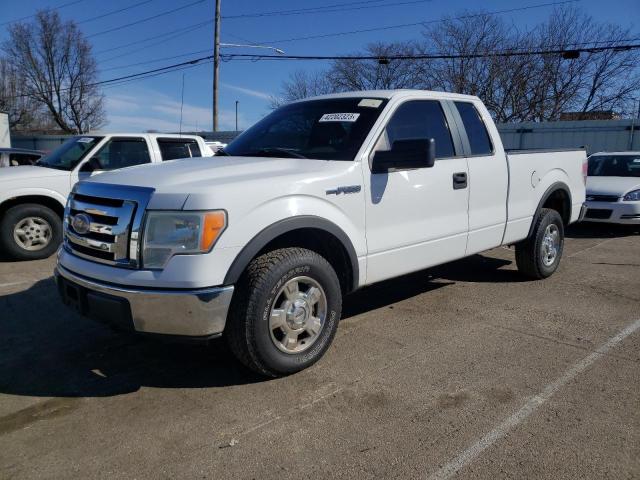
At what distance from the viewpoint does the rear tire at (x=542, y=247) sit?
5914 mm

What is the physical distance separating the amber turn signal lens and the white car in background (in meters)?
8.90

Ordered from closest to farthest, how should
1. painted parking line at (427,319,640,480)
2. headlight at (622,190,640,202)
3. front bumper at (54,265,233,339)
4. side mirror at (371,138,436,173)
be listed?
painted parking line at (427,319,640,480)
front bumper at (54,265,233,339)
side mirror at (371,138,436,173)
headlight at (622,190,640,202)

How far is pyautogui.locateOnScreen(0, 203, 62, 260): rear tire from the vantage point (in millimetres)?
7207

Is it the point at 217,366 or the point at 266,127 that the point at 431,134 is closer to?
the point at 266,127

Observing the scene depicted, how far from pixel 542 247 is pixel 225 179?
13.5ft

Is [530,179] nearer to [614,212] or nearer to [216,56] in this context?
[614,212]

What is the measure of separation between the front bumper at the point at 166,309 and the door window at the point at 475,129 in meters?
2.97

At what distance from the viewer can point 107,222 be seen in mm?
3293

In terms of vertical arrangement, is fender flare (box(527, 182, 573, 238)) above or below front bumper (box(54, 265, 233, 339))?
above

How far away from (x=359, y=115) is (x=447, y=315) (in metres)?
2.00

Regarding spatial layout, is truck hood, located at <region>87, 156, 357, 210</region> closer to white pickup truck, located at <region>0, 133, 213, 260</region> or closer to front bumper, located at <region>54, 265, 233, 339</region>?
front bumper, located at <region>54, 265, 233, 339</region>

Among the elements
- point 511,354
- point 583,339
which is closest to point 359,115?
point 511,354

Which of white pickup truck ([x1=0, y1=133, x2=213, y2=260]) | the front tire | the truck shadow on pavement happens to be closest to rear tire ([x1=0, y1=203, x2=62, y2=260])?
white pickup truck ([x1=0, y1=133, x2=213, y2=260])

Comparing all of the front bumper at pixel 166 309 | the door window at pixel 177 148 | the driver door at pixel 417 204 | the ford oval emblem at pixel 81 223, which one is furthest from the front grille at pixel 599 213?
the ford oval emblem at pixel 81 223
